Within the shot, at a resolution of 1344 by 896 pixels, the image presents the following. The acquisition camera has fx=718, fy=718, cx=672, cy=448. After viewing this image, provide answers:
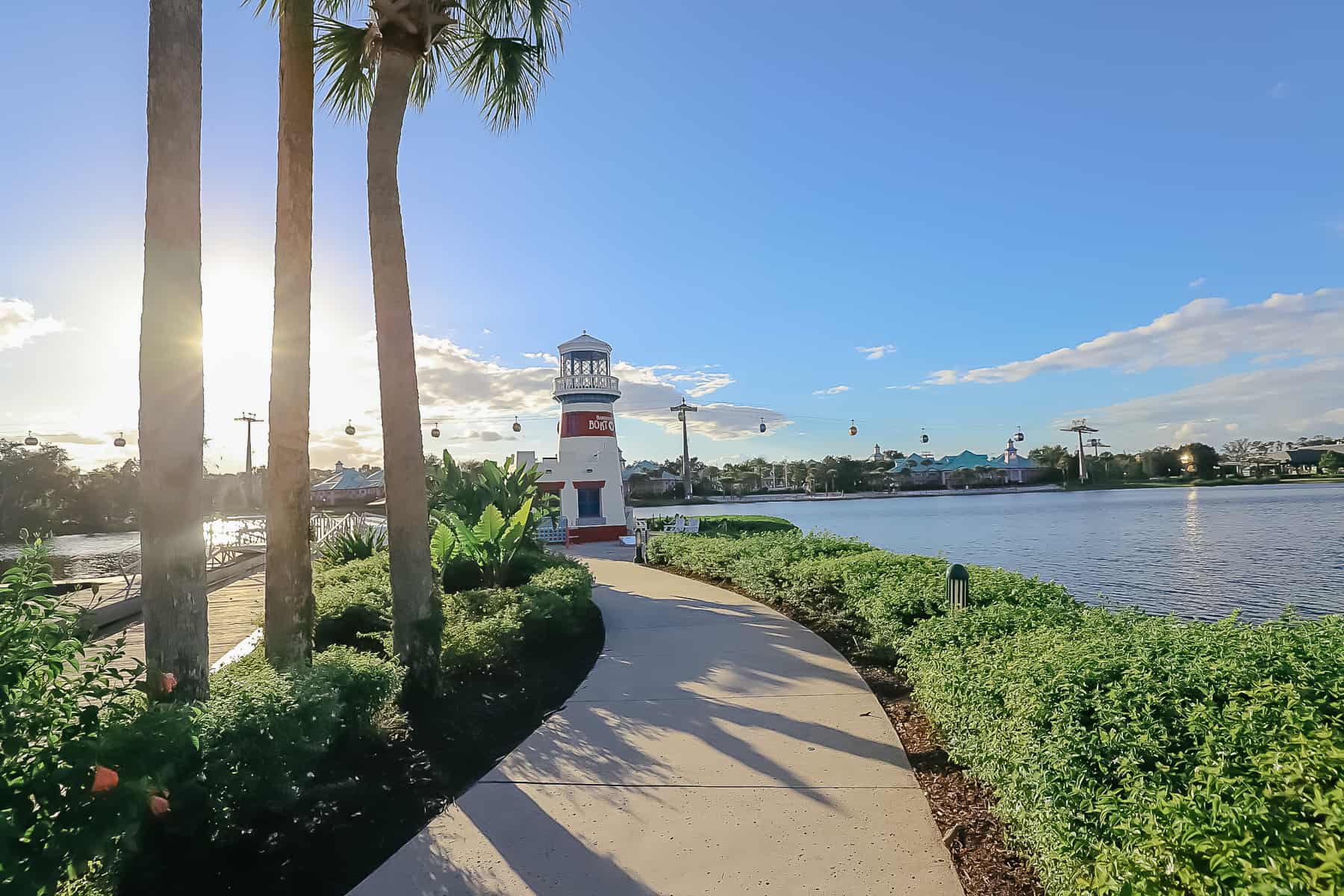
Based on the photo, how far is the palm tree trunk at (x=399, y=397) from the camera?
6145 millimetres

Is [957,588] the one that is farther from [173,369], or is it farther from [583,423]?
[583,423]

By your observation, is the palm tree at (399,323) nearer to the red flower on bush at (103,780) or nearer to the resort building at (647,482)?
the red flower on bush at (103,780)

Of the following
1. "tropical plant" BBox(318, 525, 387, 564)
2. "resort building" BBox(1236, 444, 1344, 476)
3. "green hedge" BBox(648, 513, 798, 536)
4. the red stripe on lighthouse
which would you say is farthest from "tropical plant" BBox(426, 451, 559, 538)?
"resort building" BBox(1236, 444, 1344, 476)

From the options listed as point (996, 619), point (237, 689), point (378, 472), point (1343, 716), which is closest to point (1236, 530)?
point (996, 619)

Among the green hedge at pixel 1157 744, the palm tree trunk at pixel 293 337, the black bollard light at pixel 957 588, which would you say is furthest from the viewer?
the black bollard light at pixel 957 588

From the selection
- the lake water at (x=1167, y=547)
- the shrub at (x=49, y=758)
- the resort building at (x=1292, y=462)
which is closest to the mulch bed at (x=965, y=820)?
the lake water at (x=1167, y=547)

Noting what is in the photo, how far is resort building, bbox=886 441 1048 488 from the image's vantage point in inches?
4129

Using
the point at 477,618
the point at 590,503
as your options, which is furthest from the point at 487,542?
the point at 590,503

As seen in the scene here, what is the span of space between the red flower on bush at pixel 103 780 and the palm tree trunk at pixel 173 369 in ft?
4.44

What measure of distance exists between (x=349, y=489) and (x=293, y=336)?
43.7 m

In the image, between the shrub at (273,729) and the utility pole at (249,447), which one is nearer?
the shrub at (273,729)

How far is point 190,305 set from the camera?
408 centimetres

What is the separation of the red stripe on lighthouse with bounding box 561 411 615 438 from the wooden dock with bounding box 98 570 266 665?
11743mm

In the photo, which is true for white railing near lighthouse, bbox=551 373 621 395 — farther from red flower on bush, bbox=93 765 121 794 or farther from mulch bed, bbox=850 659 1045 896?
red flower on bush, bbox=93 765 121 794
